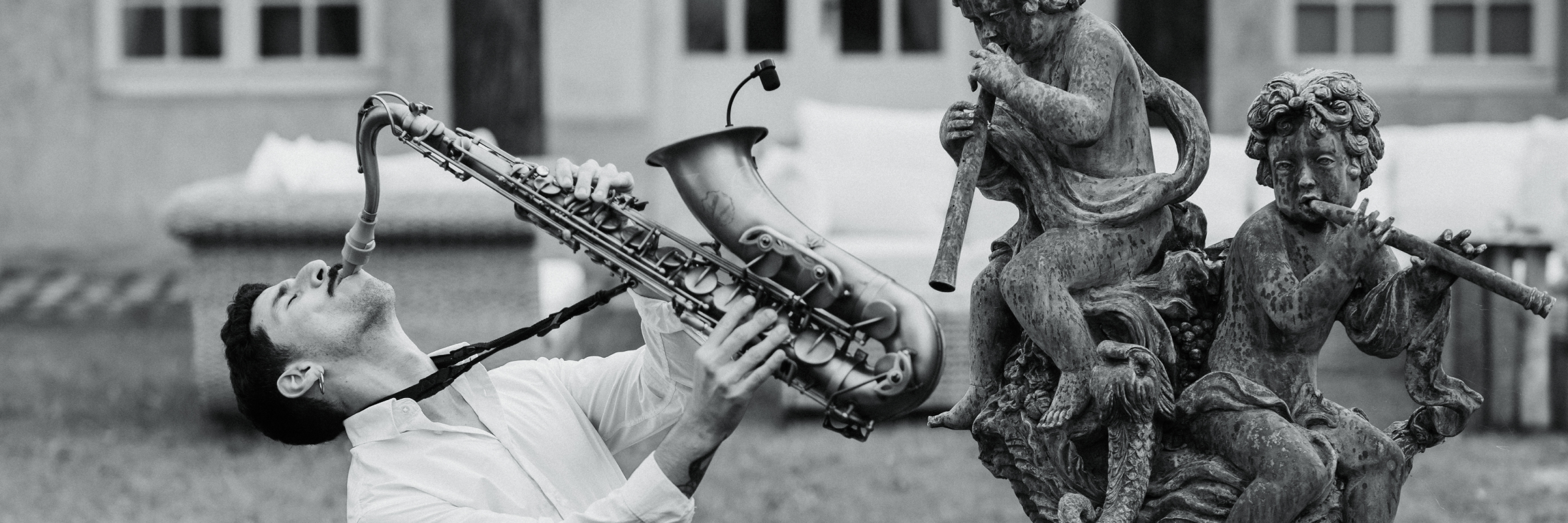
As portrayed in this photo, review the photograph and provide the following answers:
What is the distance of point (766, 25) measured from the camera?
9.98 meters

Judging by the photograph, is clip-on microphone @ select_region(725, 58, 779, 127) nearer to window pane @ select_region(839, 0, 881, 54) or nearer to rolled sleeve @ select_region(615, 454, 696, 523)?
rolled sleeve @ select_region(615, 454, 696, 523)

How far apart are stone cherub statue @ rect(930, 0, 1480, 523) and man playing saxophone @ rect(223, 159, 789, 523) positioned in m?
0.54

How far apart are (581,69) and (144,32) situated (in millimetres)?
3155

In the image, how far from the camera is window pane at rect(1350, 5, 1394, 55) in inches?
389

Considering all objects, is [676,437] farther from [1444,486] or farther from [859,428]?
[1444,486]

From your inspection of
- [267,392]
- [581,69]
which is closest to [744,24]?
[581,69]

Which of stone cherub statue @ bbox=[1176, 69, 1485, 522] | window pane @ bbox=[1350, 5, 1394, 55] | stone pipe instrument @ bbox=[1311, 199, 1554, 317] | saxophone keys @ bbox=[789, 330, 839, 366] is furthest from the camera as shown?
window pane @ bbox=[1350, 5, 1394, 55]

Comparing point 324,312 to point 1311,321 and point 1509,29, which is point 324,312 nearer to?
point 1311,321

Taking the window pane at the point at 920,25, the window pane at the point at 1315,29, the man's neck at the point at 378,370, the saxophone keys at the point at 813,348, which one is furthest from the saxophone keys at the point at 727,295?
the window pane at the point at 1315,29

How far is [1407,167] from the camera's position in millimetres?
6582

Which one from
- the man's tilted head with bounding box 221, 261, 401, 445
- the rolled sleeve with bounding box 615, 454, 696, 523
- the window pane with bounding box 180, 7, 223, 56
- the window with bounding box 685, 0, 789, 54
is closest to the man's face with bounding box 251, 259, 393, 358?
the man's tilted head with bounding box 221, 261, 401, 445

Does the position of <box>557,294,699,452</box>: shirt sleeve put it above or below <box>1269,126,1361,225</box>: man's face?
below

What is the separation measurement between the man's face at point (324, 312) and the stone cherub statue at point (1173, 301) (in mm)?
991

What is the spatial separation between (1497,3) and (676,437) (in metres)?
8.98
